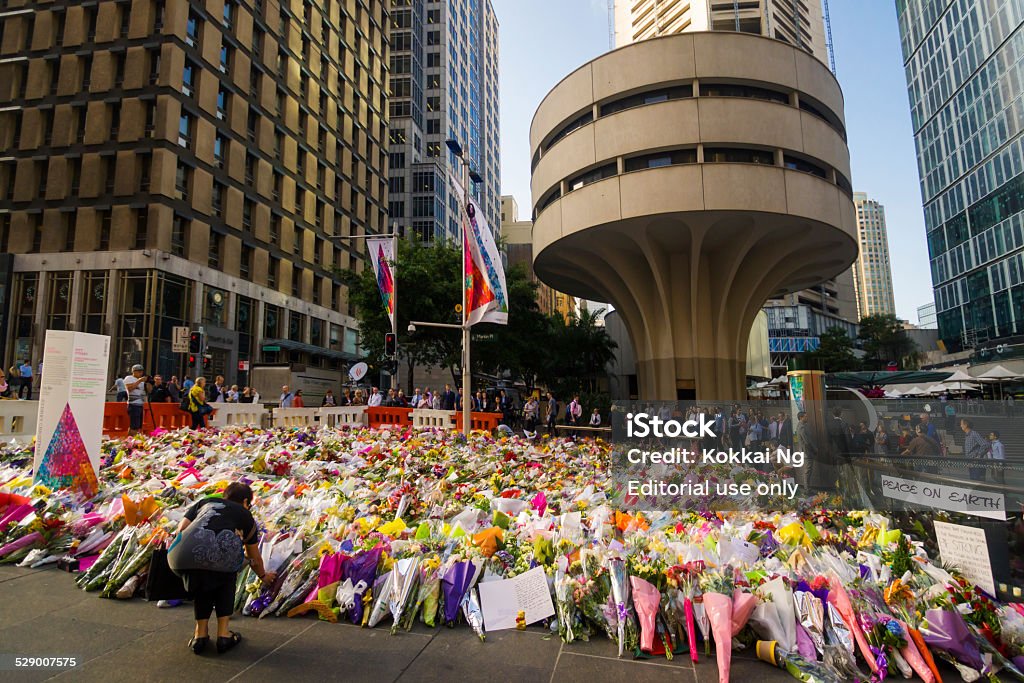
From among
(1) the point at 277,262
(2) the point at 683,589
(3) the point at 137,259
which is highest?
(1) the point at 277,262

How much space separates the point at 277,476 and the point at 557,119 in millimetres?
25682

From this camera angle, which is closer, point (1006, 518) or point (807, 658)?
Result: point (807, 658)

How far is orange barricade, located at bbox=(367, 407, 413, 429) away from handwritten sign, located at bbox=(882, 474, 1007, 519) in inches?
668

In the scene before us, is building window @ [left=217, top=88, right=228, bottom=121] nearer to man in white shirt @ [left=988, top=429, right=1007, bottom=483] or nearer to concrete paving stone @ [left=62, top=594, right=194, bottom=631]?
concrete paving stone @ [left=62, top=594, right=194, bottom=631]

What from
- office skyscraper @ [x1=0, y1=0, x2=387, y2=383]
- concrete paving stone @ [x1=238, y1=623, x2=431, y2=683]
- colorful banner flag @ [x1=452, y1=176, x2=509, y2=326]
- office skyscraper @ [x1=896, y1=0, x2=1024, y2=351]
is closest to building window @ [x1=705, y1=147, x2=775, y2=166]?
colorful banner flag @ [x1=452, y1=176, x2=509, y2=326]

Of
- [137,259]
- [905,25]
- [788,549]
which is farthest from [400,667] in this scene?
[905,25]

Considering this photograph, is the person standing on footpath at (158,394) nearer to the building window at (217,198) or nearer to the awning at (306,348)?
the building window at (217,198)

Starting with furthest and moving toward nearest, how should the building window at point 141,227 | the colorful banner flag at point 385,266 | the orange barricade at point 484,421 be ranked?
the building window at point 141,227 → the colorful banner flag at point 385,266 → the orange barricade at point 484,421

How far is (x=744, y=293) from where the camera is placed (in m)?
31.2

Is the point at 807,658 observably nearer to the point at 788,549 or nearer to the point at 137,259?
the point at 788,549

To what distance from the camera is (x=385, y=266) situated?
21438mm

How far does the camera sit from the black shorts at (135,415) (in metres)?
14.3

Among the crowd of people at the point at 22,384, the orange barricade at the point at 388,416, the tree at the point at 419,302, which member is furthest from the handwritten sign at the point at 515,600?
the tree at the point at 419,302

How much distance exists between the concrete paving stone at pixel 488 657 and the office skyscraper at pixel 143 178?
31.3 m
